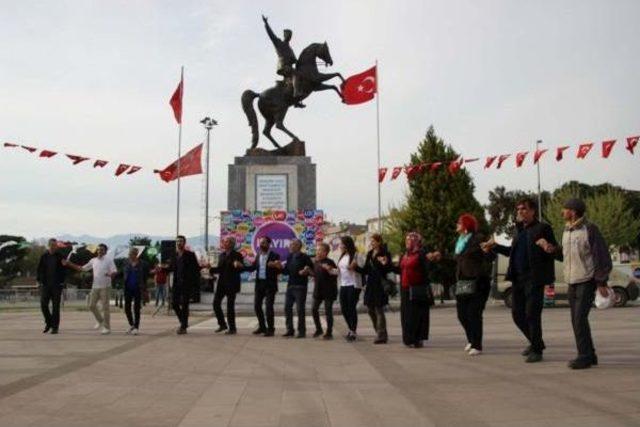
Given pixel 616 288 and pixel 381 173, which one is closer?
pixel 616 288

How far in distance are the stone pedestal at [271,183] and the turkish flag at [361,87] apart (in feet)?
11.3

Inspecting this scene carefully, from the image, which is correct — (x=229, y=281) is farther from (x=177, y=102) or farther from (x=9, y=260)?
(x=9, y=260)

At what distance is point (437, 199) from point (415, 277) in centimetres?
2481

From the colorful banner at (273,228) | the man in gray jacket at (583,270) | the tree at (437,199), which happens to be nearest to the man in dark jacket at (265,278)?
the man in gray jacket at (583,270)

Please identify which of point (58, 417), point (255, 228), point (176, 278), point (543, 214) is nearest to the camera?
point (58, 417)

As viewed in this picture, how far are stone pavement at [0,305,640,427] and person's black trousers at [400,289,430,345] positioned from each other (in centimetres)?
25

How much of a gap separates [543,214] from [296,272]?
2035 inches

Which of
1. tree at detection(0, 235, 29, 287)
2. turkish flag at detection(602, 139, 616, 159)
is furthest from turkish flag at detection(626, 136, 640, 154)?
tree at detection(0, 235, 29, 287)

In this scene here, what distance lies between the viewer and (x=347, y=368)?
754 cm

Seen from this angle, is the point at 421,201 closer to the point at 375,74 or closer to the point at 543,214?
the point at 375,74

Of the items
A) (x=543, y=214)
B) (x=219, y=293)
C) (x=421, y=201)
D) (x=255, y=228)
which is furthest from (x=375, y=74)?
(x=543, y=214)

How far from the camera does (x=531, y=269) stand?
784cm

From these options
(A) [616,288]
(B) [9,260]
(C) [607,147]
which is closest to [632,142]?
(C) [607,147]

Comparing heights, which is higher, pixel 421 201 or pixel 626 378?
pixel 421 201
